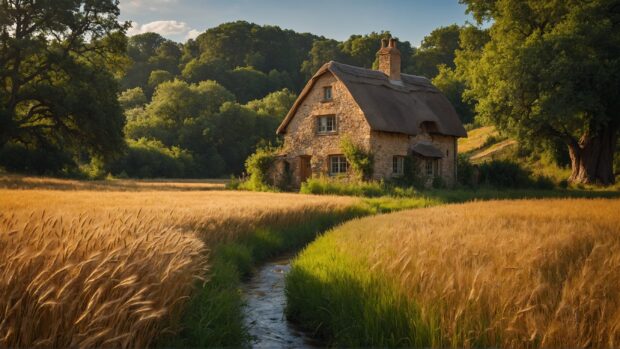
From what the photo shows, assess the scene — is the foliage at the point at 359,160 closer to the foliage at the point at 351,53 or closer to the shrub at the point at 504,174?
the shrub at the point at 504,174

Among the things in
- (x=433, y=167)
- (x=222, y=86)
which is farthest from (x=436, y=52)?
(x=433, y=167)

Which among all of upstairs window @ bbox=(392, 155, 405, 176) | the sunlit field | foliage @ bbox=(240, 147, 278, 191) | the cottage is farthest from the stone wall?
the sunlit field

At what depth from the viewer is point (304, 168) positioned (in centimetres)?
3341

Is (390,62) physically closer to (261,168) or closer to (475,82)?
(475,82)

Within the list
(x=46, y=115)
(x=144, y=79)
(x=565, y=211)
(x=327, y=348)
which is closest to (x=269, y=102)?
(x=144, y=79)

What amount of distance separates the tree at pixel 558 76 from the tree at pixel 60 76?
947 inches

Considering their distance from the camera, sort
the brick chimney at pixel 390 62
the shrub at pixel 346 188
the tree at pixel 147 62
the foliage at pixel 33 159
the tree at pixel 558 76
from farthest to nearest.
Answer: the tree at pixel 147 62 → the brick chimney at pixel 390 62 → the foliage at pixel 33 159 → the tree at pixel 558 76 → the shrub at pixel 346 188

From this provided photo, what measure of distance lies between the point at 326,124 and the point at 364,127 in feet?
9.41

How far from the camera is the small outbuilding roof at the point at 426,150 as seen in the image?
1292 inches

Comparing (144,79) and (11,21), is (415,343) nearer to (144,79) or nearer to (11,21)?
(11,21)

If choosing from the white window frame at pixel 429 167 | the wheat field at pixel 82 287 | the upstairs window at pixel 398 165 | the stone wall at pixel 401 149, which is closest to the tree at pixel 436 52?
the stone wall at pixel 401 149

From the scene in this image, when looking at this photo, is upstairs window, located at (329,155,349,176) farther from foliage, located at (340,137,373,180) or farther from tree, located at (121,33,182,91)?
tree, located at (121,33,182,91)

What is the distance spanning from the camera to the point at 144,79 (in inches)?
3450

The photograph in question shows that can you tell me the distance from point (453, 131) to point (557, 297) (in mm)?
31759
